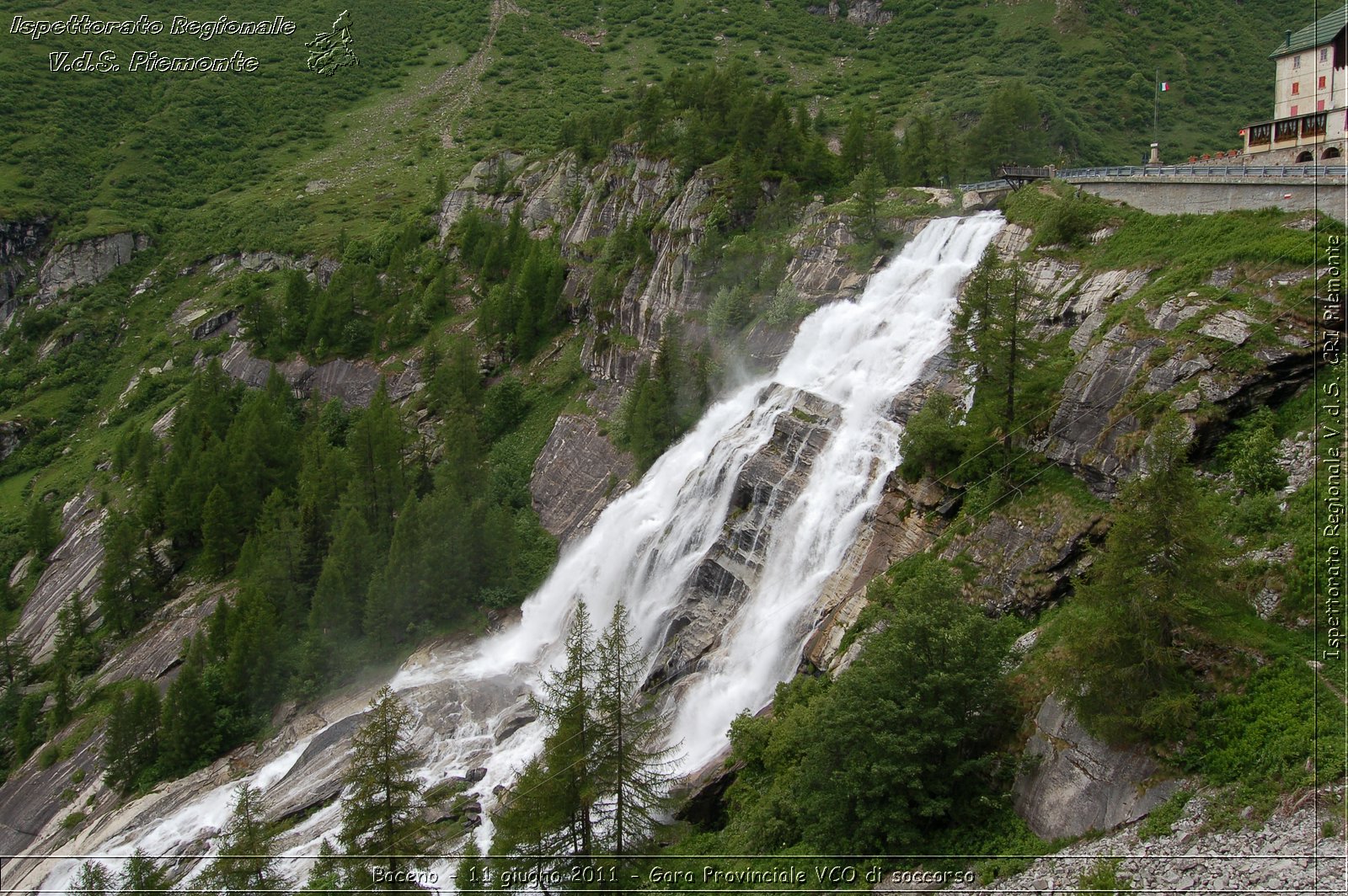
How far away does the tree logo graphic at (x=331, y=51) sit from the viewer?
560ft

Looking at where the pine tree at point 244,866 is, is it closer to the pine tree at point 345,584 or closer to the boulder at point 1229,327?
the pine tree at point 345,584

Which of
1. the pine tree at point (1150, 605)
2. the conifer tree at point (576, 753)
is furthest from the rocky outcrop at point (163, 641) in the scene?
the pine tree at point (1150, 605)

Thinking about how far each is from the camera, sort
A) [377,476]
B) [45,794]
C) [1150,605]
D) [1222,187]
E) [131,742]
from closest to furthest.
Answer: [1150,605]
[1222,187]
[131,742]
[45,794]
[377,476]

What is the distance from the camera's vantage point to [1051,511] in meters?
33.0

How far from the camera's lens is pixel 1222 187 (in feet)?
128

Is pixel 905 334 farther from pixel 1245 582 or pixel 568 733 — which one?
pixel 568 733

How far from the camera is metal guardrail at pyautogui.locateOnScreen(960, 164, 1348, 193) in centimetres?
3475

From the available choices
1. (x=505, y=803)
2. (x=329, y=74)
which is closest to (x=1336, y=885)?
(x=505, y=803)

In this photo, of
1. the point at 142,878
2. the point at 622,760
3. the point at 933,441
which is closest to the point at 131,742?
the point at 142,878

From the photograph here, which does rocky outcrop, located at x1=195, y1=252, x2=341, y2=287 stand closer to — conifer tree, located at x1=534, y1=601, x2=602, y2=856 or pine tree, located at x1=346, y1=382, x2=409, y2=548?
pine tree, located at x1=346, y1=382, x2=409, y2=548

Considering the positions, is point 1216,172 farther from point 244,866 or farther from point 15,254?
point 15,254

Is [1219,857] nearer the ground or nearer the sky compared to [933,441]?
nearer the ground

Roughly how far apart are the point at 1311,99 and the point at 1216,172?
32.4 ft

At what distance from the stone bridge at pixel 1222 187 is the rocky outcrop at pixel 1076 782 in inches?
872
